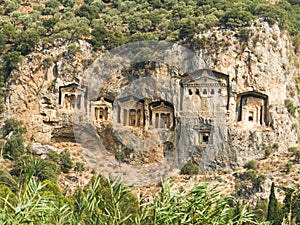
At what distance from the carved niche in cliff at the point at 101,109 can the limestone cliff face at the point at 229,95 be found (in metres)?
0.20

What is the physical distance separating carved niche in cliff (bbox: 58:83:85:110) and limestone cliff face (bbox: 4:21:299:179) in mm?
98

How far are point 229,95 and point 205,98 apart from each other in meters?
1.53

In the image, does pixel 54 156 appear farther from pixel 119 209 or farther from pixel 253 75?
pixel 119 209

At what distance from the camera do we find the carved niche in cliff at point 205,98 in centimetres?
5347

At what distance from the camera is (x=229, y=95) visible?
5353 cm

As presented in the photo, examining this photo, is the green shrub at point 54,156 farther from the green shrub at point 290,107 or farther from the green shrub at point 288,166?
the green shrub at point 290,107

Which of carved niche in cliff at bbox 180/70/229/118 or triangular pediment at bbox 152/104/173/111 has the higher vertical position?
carved niche in cliff at bbox 180/70/229/118

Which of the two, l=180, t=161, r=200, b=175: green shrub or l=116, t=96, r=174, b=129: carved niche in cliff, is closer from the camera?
l=180, t=161, r=200, b=175: green shrub

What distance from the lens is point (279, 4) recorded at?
63.2 metres

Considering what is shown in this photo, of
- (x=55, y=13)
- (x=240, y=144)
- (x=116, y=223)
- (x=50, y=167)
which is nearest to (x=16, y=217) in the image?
(x=116, y=223)

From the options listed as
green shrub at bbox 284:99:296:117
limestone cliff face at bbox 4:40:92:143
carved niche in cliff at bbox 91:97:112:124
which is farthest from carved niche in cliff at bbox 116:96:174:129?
green shrub at bbox 284:99:296:117

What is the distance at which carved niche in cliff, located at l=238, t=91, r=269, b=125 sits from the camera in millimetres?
53781

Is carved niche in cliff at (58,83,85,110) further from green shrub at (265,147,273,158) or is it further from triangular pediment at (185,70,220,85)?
green shrub at (265,147,273,158)

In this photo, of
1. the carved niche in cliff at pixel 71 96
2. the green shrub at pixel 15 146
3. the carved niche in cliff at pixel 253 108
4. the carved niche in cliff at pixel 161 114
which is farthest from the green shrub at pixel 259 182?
the green shrub at pixel 15 146
